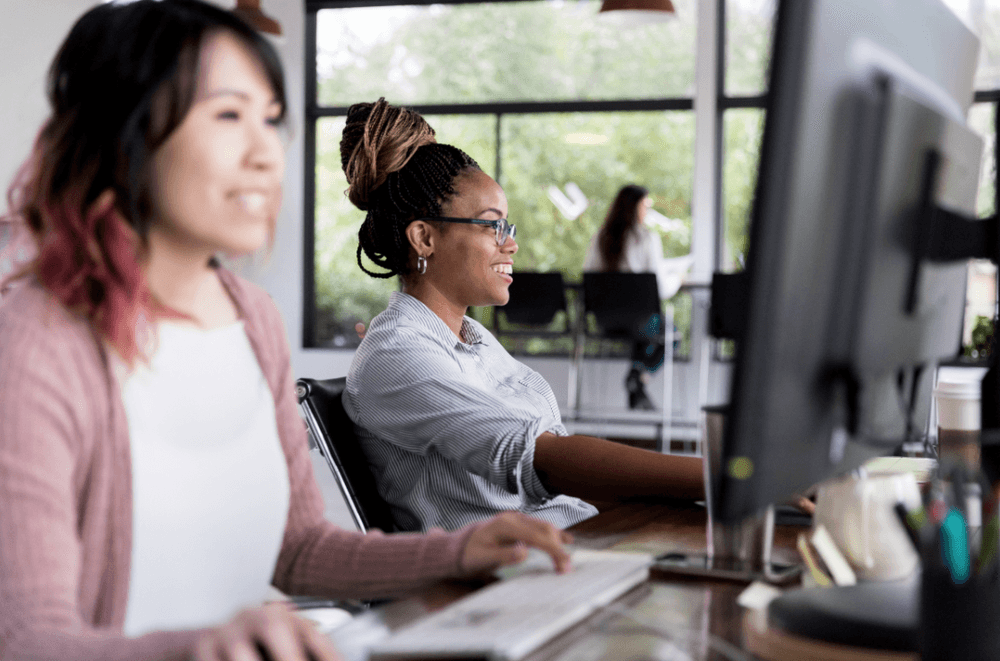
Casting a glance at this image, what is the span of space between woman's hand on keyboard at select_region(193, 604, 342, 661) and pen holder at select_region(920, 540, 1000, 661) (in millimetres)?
352

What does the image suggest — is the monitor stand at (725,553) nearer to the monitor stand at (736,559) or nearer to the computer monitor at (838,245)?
the monitor stand at (736,559)

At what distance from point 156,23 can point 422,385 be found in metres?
0.72

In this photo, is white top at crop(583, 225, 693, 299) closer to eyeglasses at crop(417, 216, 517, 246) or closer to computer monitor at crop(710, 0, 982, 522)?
eyeglasses at crop(417, 216, 517, 246)

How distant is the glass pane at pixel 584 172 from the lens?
6648 millimetres

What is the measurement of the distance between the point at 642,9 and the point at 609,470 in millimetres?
3910

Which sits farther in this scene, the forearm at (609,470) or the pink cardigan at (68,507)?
the forearm at (609,470)

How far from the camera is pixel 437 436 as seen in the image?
4.64 ft

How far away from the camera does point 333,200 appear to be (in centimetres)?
737

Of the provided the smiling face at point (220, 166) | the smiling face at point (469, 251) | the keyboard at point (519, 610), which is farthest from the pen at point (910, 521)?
the smiling face at point (469, 251)

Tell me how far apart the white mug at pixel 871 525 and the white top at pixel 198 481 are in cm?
49

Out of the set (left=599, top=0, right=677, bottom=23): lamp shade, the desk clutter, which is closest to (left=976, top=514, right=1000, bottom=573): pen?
the desk clutter

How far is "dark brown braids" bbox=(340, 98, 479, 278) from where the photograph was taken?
5.57 feet

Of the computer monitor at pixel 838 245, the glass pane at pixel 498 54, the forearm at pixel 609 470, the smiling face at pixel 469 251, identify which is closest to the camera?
the computer monitor at pixel 838 245

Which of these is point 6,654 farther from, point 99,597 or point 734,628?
point 734,628
